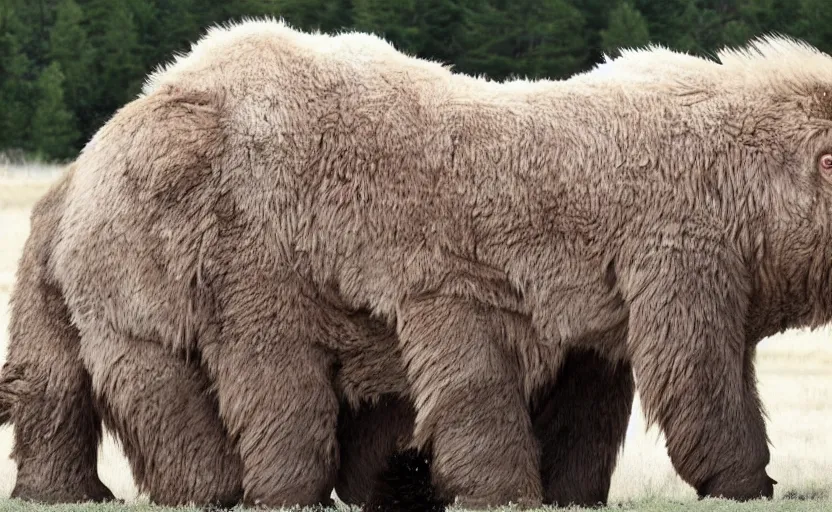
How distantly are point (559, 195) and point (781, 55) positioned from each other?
1.68 metres

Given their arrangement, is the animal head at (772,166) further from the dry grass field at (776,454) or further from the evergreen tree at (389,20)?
the evergreen tree at (389,20)

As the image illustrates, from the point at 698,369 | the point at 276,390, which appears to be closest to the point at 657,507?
the point at 698,369

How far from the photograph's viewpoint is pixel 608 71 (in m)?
9.83

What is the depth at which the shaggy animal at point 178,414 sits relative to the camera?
951 centimetres

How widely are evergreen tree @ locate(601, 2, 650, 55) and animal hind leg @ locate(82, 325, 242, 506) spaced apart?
41.0 m

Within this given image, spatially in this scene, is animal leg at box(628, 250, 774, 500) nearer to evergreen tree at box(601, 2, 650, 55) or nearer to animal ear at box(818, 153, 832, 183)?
animal ear at box(818, 153, 832, 183)

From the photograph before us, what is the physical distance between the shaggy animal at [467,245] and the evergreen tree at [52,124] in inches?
1663

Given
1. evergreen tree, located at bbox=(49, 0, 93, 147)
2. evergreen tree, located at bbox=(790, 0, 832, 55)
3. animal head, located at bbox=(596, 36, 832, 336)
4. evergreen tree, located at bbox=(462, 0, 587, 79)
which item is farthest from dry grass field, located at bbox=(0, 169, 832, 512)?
evergreen tree, located at bbox=(49, 0, 93, 147)

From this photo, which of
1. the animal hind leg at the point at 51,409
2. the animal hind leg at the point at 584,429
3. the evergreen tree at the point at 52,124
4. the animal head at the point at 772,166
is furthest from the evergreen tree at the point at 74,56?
the animal head at the point at 772,166

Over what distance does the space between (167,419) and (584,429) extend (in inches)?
100.0

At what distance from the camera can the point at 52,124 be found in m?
51.4

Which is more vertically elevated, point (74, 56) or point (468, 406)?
point (468, 406)

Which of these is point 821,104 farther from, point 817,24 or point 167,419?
point 817,24

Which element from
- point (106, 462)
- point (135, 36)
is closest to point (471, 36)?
point (135, 36)
